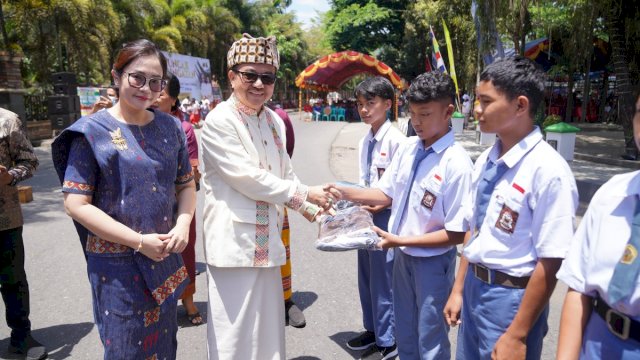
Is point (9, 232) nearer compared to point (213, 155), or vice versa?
point (213, 155)

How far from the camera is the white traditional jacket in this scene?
90.4 inches

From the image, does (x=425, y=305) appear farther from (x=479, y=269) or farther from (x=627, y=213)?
(x=627, y=213)

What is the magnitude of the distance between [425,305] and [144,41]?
1776 millimetres

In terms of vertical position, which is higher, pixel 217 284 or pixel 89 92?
pixel 89 92

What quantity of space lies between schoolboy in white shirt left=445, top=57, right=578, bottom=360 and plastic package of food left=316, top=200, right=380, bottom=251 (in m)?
0.52

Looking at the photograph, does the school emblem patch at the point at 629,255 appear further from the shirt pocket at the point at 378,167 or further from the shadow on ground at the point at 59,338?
the shadow on ground at the point at 59,338

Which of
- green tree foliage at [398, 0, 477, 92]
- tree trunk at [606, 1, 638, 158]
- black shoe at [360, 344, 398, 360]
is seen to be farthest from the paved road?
green tree foliage at [398, 0, 477, 92]

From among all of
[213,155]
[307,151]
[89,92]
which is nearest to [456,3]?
[307,151]

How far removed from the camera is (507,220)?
1.77 meters

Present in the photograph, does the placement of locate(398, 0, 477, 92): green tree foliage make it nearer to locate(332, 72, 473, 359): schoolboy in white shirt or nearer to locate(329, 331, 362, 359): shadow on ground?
locate(329, 331, 362, 359): shadow on ground

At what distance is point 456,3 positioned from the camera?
17.2 metres

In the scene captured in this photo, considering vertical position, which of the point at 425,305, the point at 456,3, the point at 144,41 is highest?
the point at 456,3

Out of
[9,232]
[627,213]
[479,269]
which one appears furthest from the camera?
[9,232]

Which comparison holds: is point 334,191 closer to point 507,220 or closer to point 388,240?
point 388,240
